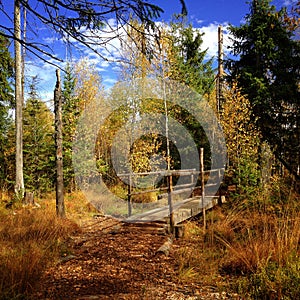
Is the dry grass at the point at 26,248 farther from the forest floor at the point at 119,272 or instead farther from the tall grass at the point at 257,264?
the tall grass at the point at 257,264

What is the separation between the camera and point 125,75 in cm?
1331

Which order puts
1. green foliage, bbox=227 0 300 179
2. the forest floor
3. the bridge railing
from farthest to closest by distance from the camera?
green foliage, bbox=227 0 300 179
the bridge railing
the forest floor

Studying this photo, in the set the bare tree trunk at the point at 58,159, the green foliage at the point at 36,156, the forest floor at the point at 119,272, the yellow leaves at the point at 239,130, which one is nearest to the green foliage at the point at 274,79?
the yellow leaves at the point at 239,130

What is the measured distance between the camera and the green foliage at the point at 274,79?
40.6 ft

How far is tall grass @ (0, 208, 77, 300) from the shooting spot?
10.0ft

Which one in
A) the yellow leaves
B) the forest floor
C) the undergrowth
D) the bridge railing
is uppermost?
the yellow leaves

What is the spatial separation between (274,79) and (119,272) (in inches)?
480

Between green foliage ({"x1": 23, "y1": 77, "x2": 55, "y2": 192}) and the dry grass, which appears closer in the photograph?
the dry grass

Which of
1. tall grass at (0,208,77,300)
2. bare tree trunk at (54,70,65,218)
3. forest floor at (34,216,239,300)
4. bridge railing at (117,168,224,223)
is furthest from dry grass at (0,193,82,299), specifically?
bridge railing at (117,168,224,223)

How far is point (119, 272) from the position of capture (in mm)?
3990

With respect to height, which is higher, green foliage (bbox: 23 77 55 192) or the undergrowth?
green foliage (bbox: 23 77 55 192)

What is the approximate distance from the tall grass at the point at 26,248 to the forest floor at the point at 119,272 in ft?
0.60

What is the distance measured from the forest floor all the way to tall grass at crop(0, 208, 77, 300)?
7.2 inches

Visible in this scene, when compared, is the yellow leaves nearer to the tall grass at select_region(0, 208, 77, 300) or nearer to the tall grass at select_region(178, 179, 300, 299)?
the tall grass at select_region(178, 179, 300, 299)
